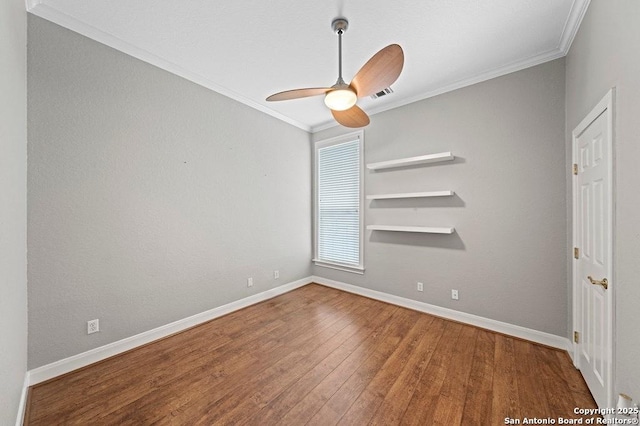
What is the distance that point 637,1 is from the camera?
1.16 meters

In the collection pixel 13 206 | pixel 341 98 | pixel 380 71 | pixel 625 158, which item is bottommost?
pixel 13 206

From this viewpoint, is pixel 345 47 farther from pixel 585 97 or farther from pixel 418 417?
pixel 418 417

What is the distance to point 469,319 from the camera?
284cm

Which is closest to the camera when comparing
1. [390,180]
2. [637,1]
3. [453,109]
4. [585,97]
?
[637,1]

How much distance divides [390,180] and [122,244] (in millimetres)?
3298

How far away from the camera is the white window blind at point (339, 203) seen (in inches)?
155

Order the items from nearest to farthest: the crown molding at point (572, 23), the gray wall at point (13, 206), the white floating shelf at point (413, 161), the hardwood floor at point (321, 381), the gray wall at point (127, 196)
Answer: the gray wall at point (13, 206) → the hardwood floor at point (321, 381) → the crown molding at point (572, 23) → the gray wall at point (127, 196) → the white floating shelf at point (413, 161)

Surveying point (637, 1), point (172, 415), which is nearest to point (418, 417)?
point (172, 415)

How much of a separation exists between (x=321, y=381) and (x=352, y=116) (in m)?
2.42

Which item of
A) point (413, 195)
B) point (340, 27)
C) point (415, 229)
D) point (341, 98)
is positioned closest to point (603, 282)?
point (415, 229)

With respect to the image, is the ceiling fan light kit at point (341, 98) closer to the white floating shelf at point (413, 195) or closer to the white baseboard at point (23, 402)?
the white floating shelf at point (413, 195)

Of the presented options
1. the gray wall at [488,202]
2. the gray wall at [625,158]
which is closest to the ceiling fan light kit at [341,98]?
the gray wall at [625,158]

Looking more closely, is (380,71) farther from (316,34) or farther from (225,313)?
(225,313)

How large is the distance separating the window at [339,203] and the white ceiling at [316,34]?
1.34 metres
